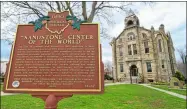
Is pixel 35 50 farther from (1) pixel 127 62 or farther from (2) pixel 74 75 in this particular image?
(1) pixel 127 62

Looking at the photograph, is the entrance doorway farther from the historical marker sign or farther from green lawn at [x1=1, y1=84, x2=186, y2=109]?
the historical marker sign

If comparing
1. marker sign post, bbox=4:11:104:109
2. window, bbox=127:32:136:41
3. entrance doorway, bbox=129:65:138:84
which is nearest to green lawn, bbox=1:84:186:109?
marker sign post, bbox=4:11:104:109

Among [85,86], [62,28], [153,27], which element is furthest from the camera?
[153,27]

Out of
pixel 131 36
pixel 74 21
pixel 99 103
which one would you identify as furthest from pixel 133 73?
pixel 74 21

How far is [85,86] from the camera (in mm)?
3883

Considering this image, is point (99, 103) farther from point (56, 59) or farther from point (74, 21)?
point (74, 21)

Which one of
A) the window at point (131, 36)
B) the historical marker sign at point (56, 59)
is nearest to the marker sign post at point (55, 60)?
the historical marker sign at point (56, 59)

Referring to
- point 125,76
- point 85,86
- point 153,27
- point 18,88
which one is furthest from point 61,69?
point 153,27

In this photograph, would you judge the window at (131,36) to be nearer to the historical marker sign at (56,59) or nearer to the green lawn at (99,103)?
the green lawn at (99,103)

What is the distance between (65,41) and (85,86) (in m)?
1.42

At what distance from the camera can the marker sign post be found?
3.89 m

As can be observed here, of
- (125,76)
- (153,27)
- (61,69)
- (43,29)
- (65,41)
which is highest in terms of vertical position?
(153,27)

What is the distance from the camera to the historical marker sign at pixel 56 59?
392 cm

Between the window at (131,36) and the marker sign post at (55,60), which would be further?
the window at (131,36)
